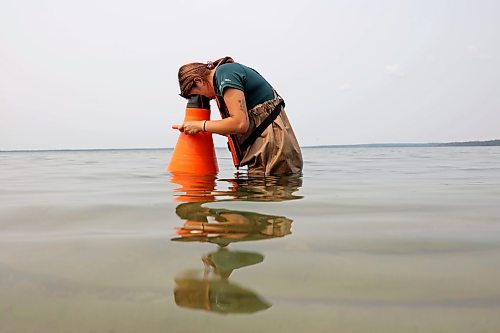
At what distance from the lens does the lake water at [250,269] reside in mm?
922

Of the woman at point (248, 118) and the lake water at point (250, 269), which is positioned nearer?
the lake water at point (250, 269)

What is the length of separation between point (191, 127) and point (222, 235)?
109 inches

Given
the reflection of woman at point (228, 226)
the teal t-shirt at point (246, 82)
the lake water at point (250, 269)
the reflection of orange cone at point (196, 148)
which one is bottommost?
the lake water at point (250, 269)

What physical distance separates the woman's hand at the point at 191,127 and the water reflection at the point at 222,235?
1087 mm

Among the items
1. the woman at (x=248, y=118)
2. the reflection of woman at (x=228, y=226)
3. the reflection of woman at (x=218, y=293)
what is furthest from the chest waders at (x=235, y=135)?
the reflection of woman at (x=218, y=293)

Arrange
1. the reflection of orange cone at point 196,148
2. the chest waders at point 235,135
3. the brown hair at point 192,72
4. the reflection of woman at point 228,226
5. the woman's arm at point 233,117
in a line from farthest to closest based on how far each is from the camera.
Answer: the reflection of orange cone at point 196,148
the chest waders at point 235,135
the brown hair at point 192,72
the woman's arm at point 233,117
the reflection of woman at point 228,226

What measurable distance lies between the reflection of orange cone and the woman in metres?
0.20

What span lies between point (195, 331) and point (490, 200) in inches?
100

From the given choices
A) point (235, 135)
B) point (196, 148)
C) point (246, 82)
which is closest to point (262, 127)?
point (235, 135)

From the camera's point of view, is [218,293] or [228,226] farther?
[228,226]

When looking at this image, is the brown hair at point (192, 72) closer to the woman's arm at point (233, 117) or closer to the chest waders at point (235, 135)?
the chest waders at point (235, 135)

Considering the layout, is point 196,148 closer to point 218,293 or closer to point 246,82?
point 246,82

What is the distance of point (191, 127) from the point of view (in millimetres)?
4270

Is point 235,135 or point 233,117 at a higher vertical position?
point 233,117
